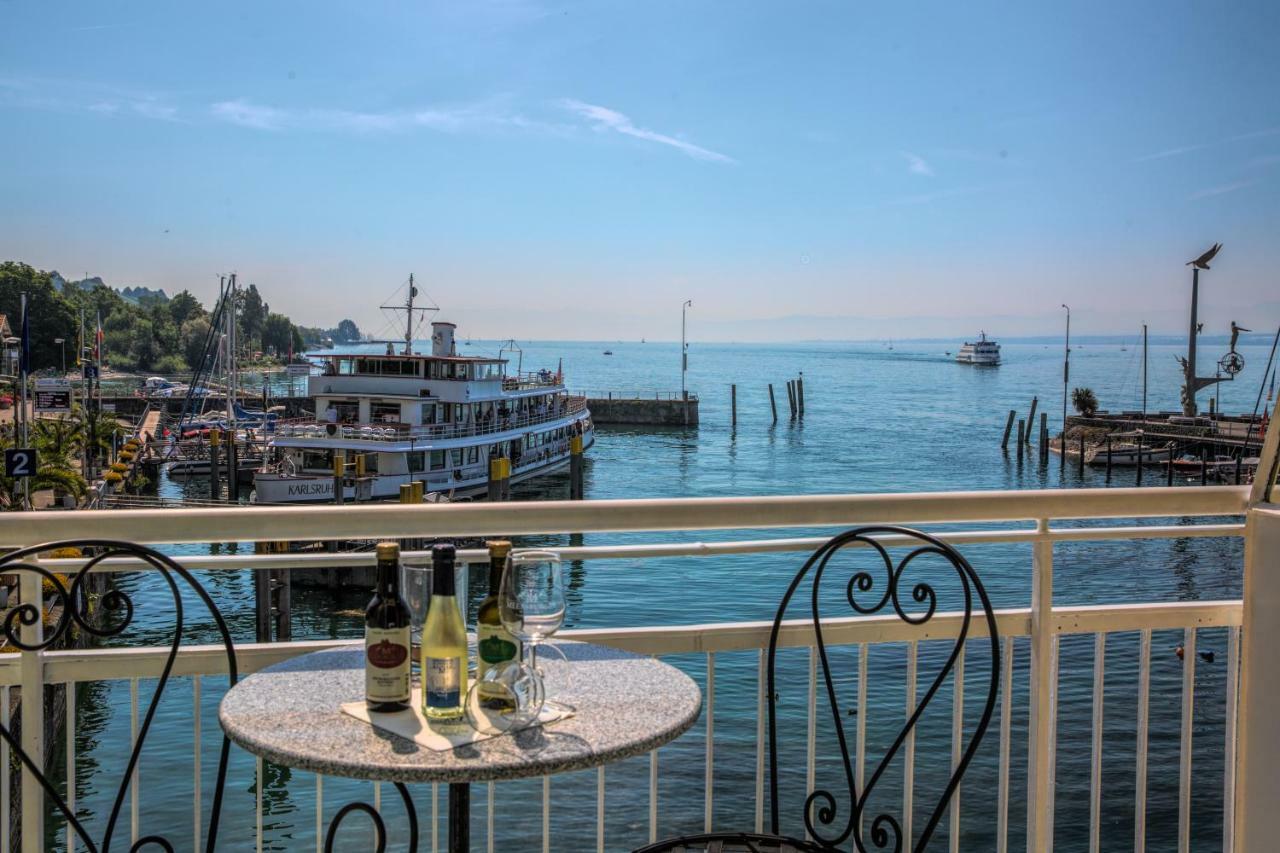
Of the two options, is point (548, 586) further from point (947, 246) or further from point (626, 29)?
point (947, 246)

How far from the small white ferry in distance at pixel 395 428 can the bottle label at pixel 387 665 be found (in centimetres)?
3117

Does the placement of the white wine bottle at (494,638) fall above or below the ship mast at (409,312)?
below

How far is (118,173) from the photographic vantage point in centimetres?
8806

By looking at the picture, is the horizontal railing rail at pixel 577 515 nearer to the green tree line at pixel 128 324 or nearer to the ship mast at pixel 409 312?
the ship mast at pixel 409 312

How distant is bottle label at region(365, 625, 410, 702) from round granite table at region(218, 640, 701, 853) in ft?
0.21

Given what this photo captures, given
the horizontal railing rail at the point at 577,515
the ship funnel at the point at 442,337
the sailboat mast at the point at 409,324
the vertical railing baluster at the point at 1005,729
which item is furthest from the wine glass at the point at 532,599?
the sailboat mast at the point at 409,324

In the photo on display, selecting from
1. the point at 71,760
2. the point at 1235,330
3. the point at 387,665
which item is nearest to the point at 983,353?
the point at 1235,330

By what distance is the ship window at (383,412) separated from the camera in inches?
1387

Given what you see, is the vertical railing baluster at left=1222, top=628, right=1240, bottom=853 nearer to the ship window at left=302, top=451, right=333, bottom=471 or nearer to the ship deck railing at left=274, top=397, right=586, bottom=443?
the ship deck railing at left=274, top=397, right=586, bottom=443

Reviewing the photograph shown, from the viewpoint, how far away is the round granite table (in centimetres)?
156

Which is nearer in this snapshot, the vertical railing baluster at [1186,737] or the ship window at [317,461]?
the vertical railing baluster at [1186,737]

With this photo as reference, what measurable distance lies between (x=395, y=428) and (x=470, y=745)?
3392 cm

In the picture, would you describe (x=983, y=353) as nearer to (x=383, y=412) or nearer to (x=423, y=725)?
(x=383, y=412)

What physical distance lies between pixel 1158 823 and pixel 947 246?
350ft
